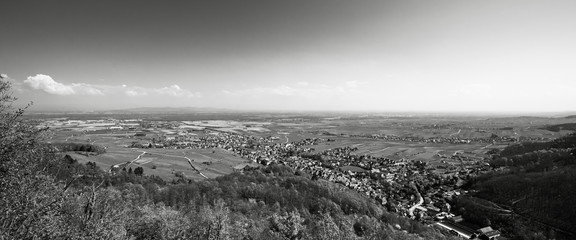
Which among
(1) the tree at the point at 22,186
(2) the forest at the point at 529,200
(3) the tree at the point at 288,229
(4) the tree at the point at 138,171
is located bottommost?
(2) the forest at the point at 529,200

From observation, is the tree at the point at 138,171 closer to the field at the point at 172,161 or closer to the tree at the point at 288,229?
the field at the point at 172,161

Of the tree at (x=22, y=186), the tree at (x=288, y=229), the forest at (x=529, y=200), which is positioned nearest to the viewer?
the tree at (x=22, y=186)

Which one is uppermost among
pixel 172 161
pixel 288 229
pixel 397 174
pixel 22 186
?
pixel 22 186

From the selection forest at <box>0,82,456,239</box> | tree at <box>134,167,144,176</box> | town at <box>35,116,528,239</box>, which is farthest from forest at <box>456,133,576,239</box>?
tree at <box>134,167,144,176</box>

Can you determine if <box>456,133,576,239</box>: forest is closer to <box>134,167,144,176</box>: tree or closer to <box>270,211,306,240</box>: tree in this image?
<box>270,211,306,240</box>: tree

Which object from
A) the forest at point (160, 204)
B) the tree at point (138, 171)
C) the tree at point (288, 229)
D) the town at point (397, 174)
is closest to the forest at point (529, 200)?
the town at point (397, 174)

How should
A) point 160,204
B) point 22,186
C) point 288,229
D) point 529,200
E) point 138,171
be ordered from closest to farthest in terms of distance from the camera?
point 22,186 < point 288,229 < point 160,204 < point 529,200 < point 138,171

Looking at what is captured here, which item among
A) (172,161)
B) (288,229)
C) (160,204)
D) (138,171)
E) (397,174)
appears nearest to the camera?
(288,229)

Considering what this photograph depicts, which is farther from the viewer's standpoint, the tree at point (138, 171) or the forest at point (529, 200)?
the tree at point (138, 171)

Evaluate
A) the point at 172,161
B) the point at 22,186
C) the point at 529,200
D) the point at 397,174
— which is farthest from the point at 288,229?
the point at 529,200

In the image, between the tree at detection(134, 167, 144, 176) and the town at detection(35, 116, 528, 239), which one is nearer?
the town at detection(35, 116, 528, 239)

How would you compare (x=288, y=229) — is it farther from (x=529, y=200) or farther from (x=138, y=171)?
(x=529, y=200)

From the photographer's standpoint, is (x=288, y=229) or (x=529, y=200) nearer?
(x=288, y=229)

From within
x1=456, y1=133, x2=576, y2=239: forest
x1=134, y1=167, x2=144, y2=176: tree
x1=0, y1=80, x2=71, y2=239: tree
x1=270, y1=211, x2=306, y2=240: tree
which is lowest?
x1=456, y1=133, x2=576, y2=239: forest
